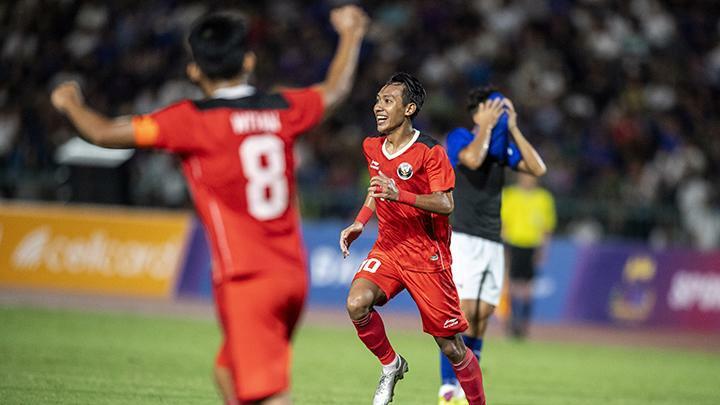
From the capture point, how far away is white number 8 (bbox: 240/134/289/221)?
546 cm

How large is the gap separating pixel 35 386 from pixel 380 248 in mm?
3243

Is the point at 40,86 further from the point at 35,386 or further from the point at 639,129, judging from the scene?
the point at 35,386

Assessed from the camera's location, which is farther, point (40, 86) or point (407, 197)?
point (40, 86)

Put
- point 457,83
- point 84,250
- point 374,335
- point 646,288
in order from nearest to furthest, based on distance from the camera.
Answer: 1. point 374,335
2. point 84,250
3. point 646,288
4. point 457,83

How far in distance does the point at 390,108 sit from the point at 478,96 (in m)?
1.92

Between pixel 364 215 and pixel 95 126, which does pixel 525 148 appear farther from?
pixel 95 126

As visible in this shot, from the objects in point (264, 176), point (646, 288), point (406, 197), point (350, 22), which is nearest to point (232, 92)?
point (264, 176)

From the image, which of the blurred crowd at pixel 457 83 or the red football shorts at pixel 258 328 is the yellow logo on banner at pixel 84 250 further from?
the red football shorts at pixel 258 328

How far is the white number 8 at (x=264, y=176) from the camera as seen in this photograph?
546 centimetres

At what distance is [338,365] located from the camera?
41.9 ft

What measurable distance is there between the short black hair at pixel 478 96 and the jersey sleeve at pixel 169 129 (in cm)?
471

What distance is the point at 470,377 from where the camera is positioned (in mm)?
8414

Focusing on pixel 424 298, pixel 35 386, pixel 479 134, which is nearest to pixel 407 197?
pixel 424 298

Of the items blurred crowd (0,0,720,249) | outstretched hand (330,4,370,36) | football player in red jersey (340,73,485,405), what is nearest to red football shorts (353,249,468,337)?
football player in red jersey (340,73,485,405)
